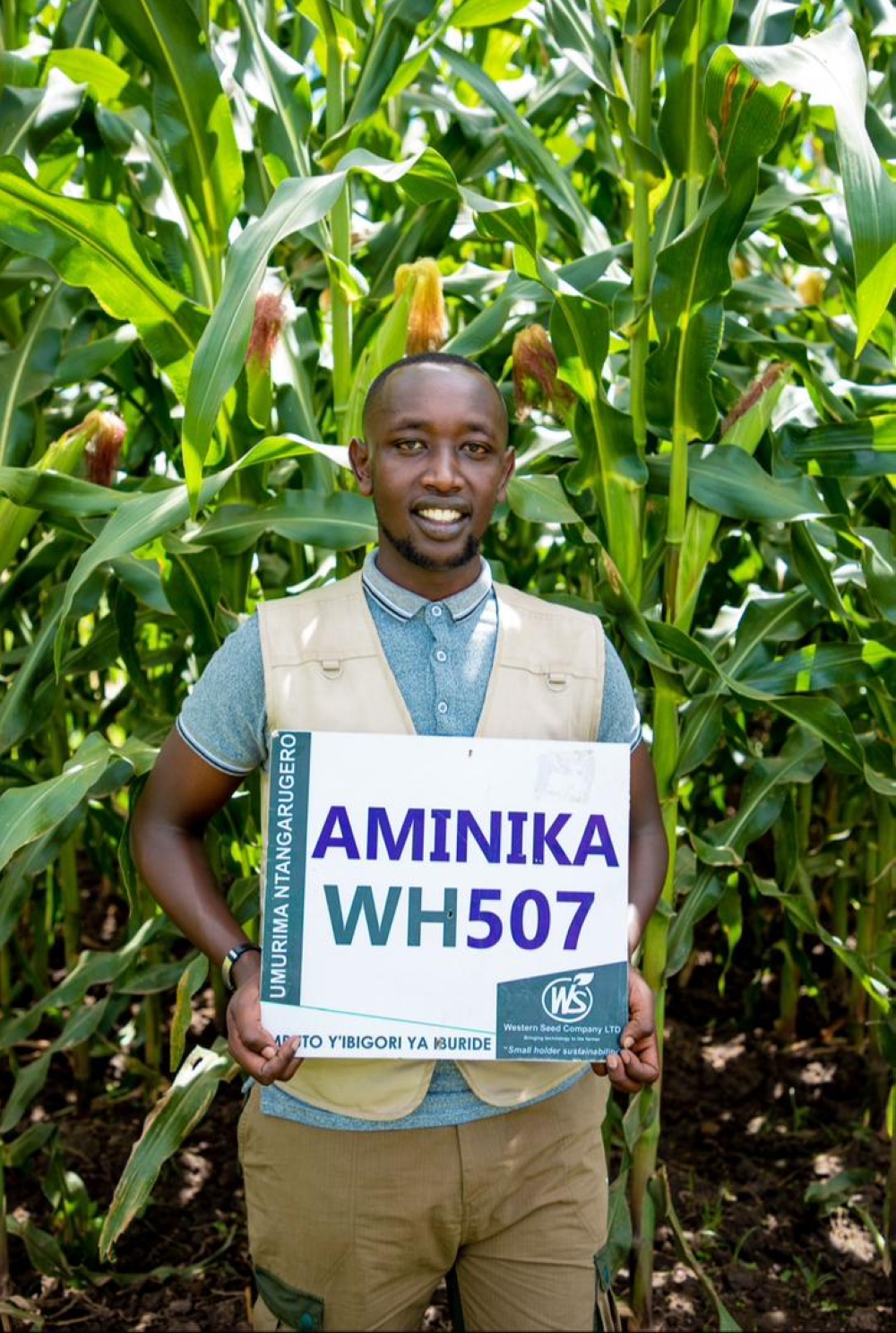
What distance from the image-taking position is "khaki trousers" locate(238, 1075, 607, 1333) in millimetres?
1658

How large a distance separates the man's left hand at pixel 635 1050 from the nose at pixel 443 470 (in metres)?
0.62

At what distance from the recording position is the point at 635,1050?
5.31ft

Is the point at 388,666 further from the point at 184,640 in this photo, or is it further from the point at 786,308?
the point at 786,308

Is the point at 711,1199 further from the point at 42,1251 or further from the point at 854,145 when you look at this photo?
the point at 854,145

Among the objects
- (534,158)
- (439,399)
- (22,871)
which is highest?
(534,158)

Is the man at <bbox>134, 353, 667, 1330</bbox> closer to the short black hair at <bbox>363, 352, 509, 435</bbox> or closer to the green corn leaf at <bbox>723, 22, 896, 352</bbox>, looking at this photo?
the short black hair at <bbox>363, 352, 509, 435</bbox>

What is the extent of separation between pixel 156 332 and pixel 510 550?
4.55 feet

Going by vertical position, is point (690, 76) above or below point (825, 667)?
above

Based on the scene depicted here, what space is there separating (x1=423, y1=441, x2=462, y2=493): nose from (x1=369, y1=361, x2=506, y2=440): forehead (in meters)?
0.03

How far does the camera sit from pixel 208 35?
213 centimetres

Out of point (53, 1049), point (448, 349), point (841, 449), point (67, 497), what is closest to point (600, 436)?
point (448, 349)

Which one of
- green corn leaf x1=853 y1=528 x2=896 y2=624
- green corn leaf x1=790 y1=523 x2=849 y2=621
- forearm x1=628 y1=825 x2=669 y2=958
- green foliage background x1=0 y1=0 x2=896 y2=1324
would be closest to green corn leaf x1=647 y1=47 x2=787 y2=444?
green foliage background x1=0 y1=0 x2=896 y2=1324

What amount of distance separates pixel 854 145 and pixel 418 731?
821 mm

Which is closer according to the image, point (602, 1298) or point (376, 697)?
point (376, 697)
